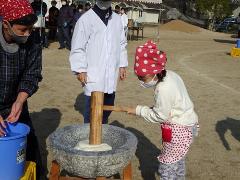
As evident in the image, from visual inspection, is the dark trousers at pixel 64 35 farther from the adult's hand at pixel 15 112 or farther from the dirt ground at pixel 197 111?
the adult's hand at pixel 15 112

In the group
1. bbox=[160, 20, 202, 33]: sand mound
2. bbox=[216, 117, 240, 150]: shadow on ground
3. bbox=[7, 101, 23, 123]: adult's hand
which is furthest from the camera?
bbox=[160, 20, 202, 33]: sand mound

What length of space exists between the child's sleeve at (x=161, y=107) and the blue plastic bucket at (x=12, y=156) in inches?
36.3

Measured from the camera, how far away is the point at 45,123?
18.9ft

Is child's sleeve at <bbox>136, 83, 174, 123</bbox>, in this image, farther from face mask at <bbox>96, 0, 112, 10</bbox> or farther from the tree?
the tree

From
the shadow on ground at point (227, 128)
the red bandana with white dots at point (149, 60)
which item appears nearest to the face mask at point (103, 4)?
the red bandana with white dots at point (149, 60)

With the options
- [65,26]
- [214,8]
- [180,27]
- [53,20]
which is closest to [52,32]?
[53,20]

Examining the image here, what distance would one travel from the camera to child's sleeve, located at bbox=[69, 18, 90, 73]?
152 inches

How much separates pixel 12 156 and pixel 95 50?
1521mm

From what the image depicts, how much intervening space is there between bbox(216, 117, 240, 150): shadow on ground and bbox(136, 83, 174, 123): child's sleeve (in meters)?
2.43

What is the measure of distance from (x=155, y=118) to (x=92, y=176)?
712mm

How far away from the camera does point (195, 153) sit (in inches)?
196

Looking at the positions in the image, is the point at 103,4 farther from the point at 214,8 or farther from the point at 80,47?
the point at 214,8

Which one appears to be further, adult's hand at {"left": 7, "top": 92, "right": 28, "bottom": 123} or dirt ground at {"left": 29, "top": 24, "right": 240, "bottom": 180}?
dirt ground at {"left": 29, "top": 24, "right": 240, "bottom": 180}

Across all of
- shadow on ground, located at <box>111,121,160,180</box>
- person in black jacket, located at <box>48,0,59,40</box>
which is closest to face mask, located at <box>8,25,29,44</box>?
shadow on ground, located at <box>111,121,160,180</box>
